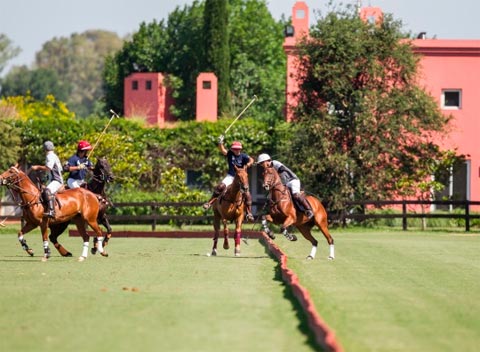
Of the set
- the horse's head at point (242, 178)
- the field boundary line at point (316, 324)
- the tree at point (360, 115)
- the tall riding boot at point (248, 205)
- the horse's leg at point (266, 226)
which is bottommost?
the field boundary line at point (316, 324)

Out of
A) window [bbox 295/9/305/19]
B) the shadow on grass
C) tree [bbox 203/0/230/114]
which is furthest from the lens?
tree [bbox 203/0/230/114]

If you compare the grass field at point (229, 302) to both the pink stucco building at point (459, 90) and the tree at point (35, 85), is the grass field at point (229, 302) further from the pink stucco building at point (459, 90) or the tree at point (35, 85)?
the tree at point (35, 85)

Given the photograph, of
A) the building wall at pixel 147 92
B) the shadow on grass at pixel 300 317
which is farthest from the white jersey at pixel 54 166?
the building wall at pixel 147 92

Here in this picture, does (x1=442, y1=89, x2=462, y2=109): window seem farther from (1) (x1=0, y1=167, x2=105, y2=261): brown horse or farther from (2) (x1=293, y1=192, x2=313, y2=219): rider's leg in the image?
(1) (x1=0, y1=167, x2=105, y2=261): brown horse

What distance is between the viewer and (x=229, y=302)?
13062mm

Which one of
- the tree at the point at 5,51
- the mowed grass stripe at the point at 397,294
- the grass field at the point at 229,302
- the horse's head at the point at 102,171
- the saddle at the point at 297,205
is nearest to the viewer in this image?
the grass field at the point at 229,302

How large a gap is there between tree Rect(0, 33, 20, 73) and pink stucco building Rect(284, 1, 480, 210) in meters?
70.6

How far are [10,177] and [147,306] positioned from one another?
800 cm

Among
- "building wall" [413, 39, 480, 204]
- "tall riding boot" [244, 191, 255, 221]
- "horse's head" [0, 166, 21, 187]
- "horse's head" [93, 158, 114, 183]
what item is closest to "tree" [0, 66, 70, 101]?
"building wall" [413, 39, 480, 204]

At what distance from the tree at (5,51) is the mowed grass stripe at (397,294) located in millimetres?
89084

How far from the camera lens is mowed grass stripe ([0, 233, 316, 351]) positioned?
397 inches

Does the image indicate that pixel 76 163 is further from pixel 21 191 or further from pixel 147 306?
pixel 147 306

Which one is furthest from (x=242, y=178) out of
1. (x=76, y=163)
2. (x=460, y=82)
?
(x=460, y=82)

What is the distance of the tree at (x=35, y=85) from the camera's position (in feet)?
407
